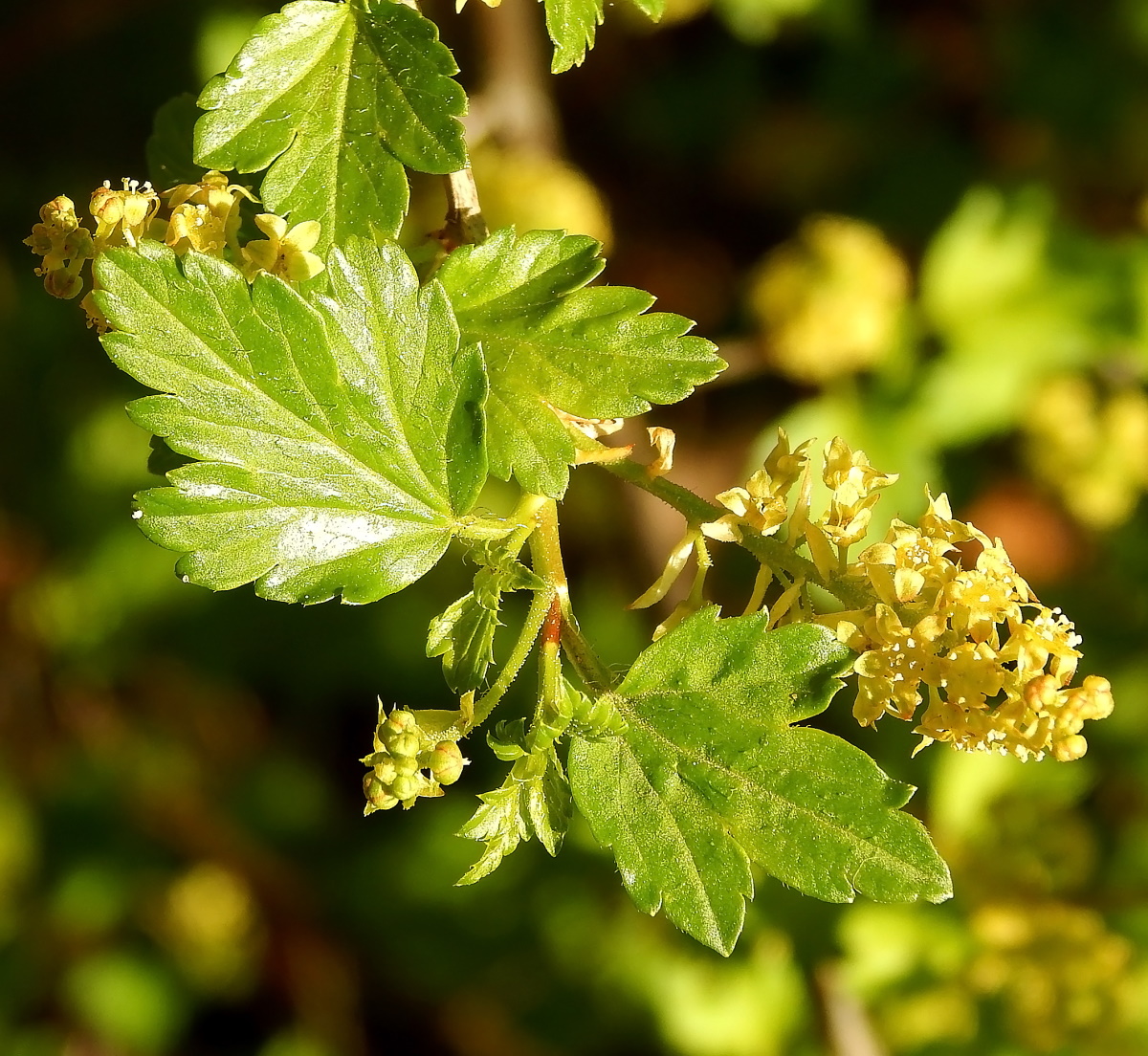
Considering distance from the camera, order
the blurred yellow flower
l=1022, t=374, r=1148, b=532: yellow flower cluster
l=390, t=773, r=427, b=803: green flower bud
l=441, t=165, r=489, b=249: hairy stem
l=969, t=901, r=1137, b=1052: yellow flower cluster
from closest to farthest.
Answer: l=390, t=773, r=427, b=803: green flower bud < l=441, t=165, r=489, b=249: hairy stem < l=969, t=901, r=1137, b=1052: yellow flower cluster < the blurred yellow flower < l=1022, t=374, r=1148, b=532: yellow flower cluster

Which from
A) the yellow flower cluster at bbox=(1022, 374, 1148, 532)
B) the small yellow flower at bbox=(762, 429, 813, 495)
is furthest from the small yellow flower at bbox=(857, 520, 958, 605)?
the yellow flower cluster at bbox=(1022, 374, 1148, 532)

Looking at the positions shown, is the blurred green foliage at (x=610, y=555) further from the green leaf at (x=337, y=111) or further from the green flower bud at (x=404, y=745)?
the green flower bud at (x=404, y=745)

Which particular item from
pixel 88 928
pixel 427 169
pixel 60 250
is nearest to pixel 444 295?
pixel 427 169

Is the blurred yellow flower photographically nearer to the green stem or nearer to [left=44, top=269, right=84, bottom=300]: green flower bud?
the green stem

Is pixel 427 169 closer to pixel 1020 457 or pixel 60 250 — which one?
pixel 60 250

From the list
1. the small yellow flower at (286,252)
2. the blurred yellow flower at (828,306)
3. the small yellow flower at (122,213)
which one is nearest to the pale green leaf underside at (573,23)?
the small yellow flower at (286,252)
